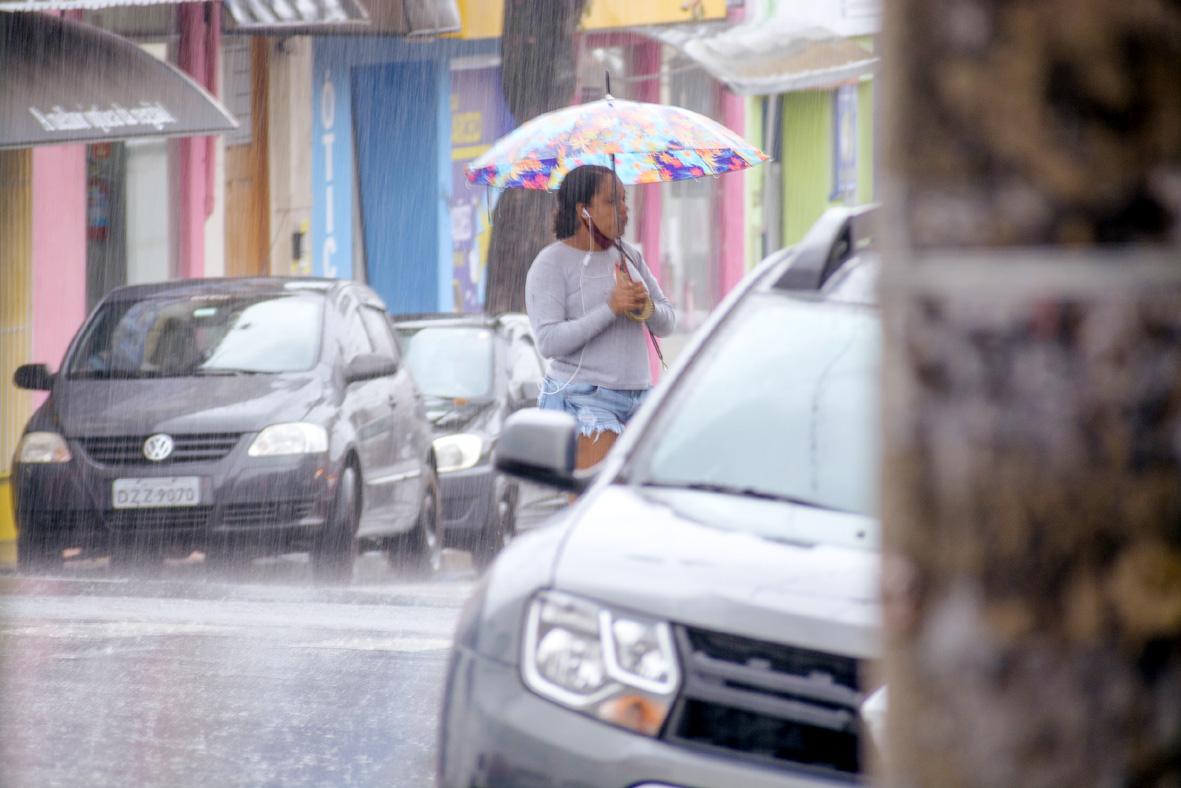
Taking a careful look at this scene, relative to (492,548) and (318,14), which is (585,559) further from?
(318,14)

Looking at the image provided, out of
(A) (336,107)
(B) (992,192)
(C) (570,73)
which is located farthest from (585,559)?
(A) (336,107)

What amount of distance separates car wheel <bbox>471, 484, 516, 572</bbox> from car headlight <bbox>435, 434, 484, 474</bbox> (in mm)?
291

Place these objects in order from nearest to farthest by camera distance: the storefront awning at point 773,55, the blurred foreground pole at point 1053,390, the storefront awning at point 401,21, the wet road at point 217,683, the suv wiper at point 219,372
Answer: the blurred foreground pole at point 1053,390, the wet road at point 217,683, the suv wiper at point 219,372, the storefront awning at point 401,21, the storefront awning at point 773,55

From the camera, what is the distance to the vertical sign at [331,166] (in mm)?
24125

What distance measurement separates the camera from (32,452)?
11.8m

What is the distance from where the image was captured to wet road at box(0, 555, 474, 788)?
637 centimetres

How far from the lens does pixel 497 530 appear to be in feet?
47.0

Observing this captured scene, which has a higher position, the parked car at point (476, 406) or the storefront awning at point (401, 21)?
the storefront awning at point (401, 21)

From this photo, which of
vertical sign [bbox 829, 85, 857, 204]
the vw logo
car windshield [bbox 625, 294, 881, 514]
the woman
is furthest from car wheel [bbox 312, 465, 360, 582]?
vertical sign [bbox 829, 85, 857, 204]

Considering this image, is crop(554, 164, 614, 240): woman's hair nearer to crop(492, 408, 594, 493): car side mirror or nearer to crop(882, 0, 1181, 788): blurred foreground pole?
crop(492, 408, 594, 493): car side mirror

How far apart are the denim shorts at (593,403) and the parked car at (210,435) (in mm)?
3614

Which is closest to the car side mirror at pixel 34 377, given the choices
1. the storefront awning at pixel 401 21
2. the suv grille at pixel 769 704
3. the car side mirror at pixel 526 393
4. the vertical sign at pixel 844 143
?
the car side mirror at pixel 526 393

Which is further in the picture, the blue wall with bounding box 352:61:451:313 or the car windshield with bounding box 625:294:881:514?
the blue wall with bounding box 352:61:451:313

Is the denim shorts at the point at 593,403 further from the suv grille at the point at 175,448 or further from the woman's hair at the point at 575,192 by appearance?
the suv grille at the point at 175,448
